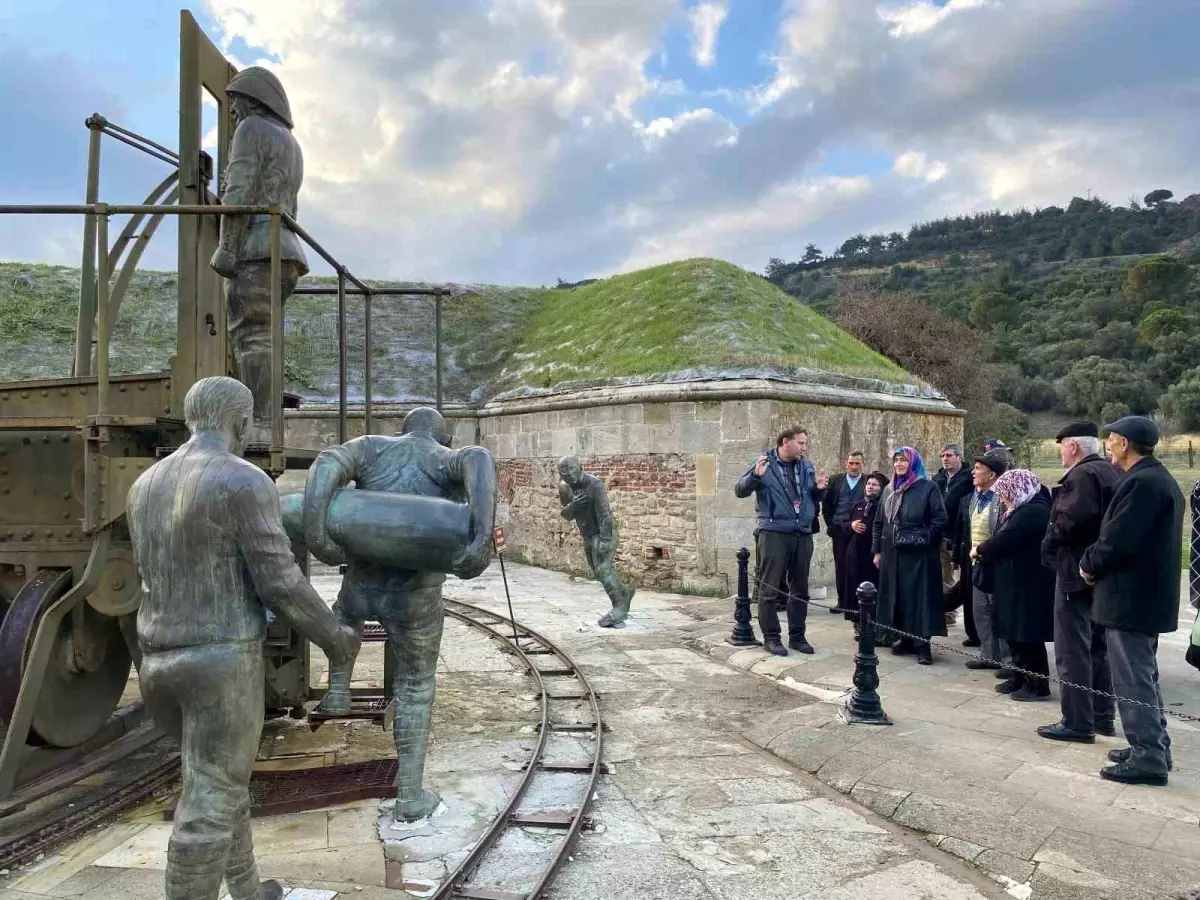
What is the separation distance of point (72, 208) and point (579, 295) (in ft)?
53.3

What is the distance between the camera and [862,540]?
8.94 meters

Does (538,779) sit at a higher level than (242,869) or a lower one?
lower

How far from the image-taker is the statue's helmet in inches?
192

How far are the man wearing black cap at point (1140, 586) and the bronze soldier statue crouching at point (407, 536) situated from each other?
11.6 ft

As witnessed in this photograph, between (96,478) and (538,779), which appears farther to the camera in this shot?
(538,779)

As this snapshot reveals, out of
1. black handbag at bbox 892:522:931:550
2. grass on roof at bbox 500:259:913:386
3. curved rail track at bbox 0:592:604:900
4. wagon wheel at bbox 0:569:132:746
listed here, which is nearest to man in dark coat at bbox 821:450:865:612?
black handbag at bbox 892:522:931:550

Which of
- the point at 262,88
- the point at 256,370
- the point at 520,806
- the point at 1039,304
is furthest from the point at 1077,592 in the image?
the point at 1039,304

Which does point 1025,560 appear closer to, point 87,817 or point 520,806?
point 520,806

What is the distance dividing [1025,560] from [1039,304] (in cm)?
5780

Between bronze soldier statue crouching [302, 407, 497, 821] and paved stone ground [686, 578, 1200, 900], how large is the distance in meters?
2.47

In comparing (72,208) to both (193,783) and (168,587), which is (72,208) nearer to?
(168,587)

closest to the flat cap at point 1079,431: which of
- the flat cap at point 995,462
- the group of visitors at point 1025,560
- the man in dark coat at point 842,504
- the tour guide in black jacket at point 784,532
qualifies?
the group of visitors at point 1025,560

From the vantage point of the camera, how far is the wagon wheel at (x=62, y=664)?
4246mm

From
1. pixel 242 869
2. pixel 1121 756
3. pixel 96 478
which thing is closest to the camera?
pixel 242 869
